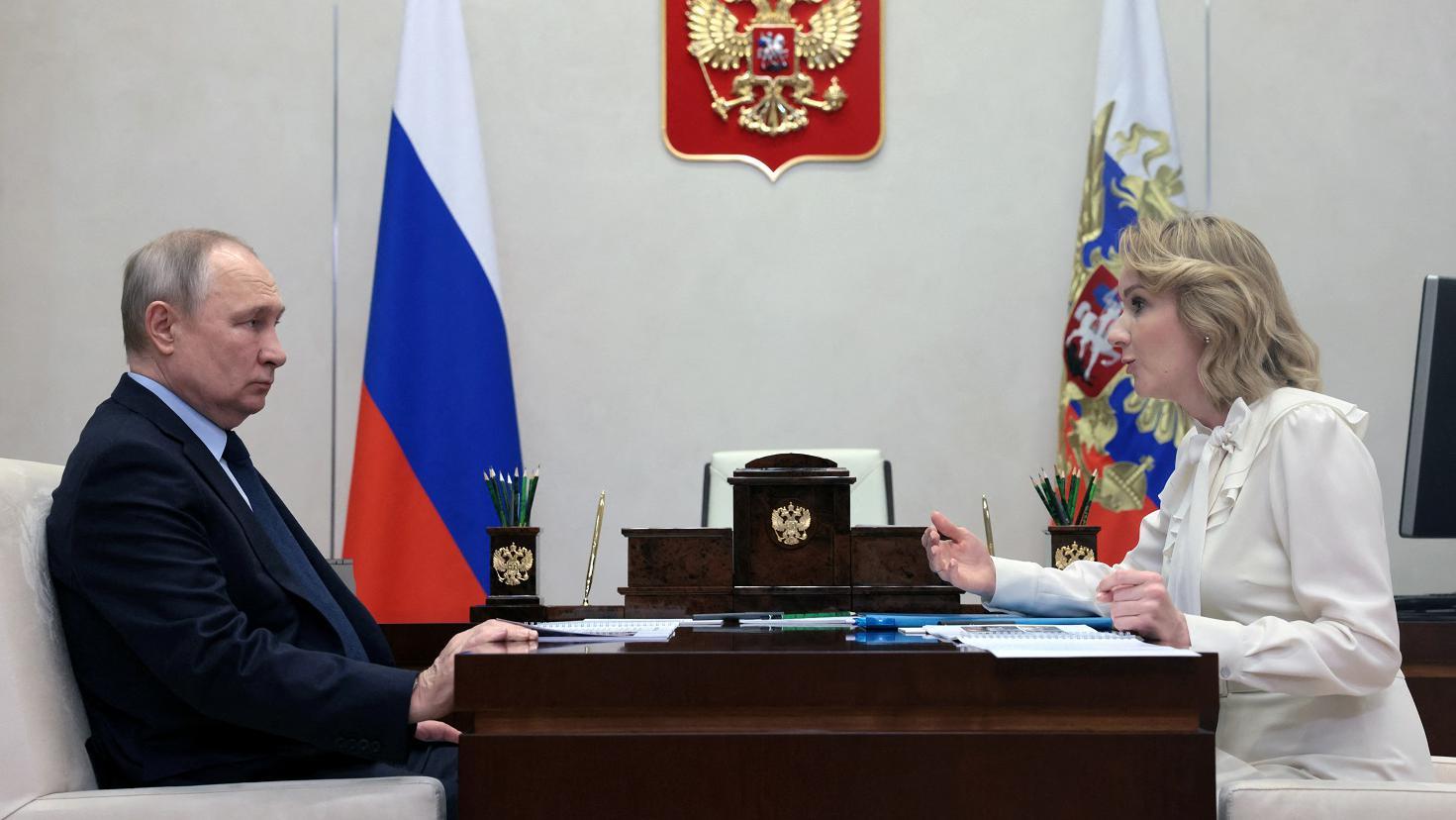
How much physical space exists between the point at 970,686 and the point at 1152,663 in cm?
18

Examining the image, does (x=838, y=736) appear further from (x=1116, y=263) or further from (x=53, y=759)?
(x=1116, y=263)

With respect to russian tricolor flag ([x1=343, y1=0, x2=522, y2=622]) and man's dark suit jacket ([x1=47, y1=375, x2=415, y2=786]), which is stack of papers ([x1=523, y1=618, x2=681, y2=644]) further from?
russian tricolor flag ([x1=343, y1=0, x2=522, y2=622])

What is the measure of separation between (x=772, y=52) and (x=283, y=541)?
9.44 feet

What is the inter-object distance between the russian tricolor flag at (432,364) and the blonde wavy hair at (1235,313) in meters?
2.40

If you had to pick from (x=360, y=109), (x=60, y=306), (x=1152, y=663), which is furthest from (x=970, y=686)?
(x=60, y=306)

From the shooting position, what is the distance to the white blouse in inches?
57.9

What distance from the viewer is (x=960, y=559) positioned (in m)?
1.90

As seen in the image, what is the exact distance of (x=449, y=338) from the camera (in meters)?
3.80

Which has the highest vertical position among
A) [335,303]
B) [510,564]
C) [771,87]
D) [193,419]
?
[771,87]

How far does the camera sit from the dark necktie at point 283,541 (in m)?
1.73

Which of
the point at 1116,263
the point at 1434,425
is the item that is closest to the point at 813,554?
the point at 1434,425

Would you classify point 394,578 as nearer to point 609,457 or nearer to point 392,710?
point 609,457

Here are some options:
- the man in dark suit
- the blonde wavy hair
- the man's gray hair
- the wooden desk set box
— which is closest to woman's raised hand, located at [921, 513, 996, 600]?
the wooden desk set box

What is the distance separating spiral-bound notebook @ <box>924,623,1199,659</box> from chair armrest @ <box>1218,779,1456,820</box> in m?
0.18
